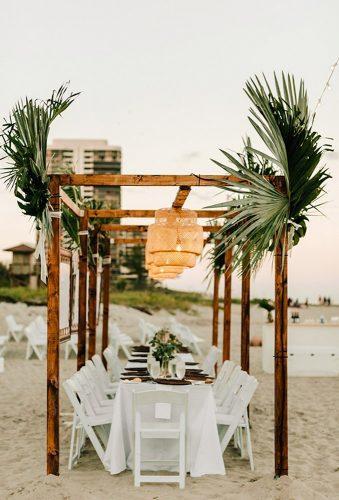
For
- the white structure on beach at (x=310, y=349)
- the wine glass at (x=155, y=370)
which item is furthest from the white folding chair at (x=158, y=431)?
the white structure on beach at (x=310, y=349)

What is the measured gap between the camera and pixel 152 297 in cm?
3081

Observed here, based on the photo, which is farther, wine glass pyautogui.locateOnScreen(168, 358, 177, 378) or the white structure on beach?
the white structure on beach

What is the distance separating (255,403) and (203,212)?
2.60 meters

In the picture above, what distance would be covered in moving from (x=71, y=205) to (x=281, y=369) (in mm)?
2618

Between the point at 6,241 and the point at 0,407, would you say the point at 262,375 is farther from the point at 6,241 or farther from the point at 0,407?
the point at 6,241

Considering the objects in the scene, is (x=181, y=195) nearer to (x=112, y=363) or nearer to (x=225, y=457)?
(x=225, y=457)

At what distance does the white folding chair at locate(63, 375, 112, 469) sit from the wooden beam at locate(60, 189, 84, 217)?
147 cm

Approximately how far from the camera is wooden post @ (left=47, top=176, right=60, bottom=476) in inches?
181

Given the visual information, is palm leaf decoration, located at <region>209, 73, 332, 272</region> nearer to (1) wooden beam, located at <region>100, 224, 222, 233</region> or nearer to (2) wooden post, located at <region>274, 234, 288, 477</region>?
(2) wooden post, located at <region>274, 234, 288, 477</region>

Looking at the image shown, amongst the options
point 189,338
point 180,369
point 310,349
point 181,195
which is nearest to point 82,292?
point 180,369

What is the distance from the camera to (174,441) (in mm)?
4957

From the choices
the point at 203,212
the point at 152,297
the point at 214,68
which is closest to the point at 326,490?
the point at 203,212

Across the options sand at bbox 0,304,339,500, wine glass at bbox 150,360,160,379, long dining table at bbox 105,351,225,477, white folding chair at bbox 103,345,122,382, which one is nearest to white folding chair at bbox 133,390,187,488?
sand at bbox 0,304,339,500

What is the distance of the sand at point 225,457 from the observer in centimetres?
434
